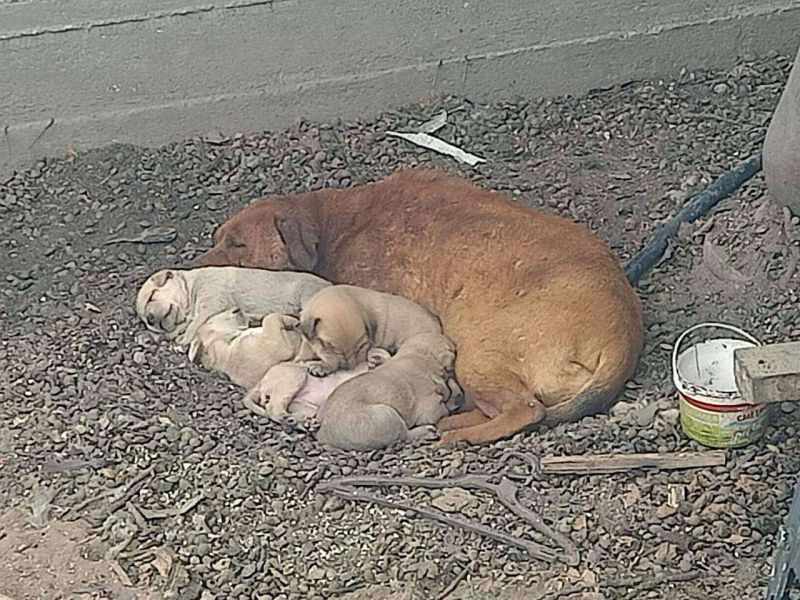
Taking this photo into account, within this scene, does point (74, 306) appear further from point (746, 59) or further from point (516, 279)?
point (746, 59)

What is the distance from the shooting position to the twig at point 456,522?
409 centimetres

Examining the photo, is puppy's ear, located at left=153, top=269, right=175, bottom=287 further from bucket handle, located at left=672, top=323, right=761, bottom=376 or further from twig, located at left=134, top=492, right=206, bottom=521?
bucket handle, located at left=672, top=323, right=761, bottom=376

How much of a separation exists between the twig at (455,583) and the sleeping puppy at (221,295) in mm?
1518

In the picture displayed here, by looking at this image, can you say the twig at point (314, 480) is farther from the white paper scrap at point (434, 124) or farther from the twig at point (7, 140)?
the twig at point (7, 140)

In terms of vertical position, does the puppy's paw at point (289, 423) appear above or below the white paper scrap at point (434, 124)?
above

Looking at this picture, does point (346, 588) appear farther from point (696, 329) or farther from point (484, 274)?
point (696, 329)

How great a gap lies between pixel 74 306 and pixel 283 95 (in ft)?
5.78

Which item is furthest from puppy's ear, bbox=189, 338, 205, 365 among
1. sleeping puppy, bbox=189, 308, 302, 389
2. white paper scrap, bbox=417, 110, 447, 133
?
white paper scrap, bbox=417, 110, 447, 133

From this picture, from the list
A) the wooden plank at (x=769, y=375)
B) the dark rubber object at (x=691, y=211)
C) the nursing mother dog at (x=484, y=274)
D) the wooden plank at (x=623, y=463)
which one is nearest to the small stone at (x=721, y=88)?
the dark rubber object at (x=691, y=211)

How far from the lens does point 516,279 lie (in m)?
5.00

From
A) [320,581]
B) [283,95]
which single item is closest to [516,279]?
[320,581]

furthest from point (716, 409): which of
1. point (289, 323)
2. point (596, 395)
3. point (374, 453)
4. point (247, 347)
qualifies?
point (247, 347)

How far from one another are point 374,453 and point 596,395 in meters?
0.79

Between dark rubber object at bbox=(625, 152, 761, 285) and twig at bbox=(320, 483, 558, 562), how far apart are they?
1.66 m
